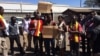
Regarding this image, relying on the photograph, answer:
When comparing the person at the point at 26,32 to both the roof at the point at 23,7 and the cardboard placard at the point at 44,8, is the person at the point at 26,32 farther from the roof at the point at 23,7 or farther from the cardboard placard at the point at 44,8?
the roof at the point at 23,7

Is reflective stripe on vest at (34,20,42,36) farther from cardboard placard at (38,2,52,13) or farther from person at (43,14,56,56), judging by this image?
cardboard placard at (38,2,52,13)

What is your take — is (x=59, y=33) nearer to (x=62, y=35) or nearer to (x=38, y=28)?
(x=62, y=35)

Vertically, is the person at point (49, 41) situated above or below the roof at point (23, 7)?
above

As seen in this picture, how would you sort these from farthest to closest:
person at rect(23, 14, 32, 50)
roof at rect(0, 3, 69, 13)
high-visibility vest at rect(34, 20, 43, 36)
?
roof at rect(0, 3, 69, 13) < person at rect(23, 14, 32, 50) < high-visibility vest at rect(34, 20, 43, 36)

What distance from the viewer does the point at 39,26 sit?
1572 cm

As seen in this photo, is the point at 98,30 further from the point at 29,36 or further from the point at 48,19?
the point at 29,36

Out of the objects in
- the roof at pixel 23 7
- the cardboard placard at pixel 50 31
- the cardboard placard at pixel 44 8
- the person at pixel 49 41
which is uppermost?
the cardboard placard at pixel 44 8

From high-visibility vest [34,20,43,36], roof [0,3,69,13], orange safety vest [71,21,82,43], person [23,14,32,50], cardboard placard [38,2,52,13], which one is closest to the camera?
orange safety vest [71,21,82,43]

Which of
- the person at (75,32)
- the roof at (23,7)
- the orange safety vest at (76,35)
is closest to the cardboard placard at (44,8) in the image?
the person at (75,32)

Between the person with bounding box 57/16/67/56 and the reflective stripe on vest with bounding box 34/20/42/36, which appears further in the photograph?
the reflective stripe on vest with bounding box 34/20/42/36

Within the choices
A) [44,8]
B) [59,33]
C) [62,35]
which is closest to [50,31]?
[59,33]

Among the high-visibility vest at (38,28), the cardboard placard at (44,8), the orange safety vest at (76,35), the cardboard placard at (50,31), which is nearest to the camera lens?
the orange safety vest at (76,35)

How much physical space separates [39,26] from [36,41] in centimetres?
61

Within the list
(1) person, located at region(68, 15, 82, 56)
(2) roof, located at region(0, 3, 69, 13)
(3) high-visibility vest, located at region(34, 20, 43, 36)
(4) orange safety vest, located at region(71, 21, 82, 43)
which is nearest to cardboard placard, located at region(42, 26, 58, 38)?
(3) high-visibility vest, located at region(34, 20, 43, 36)
